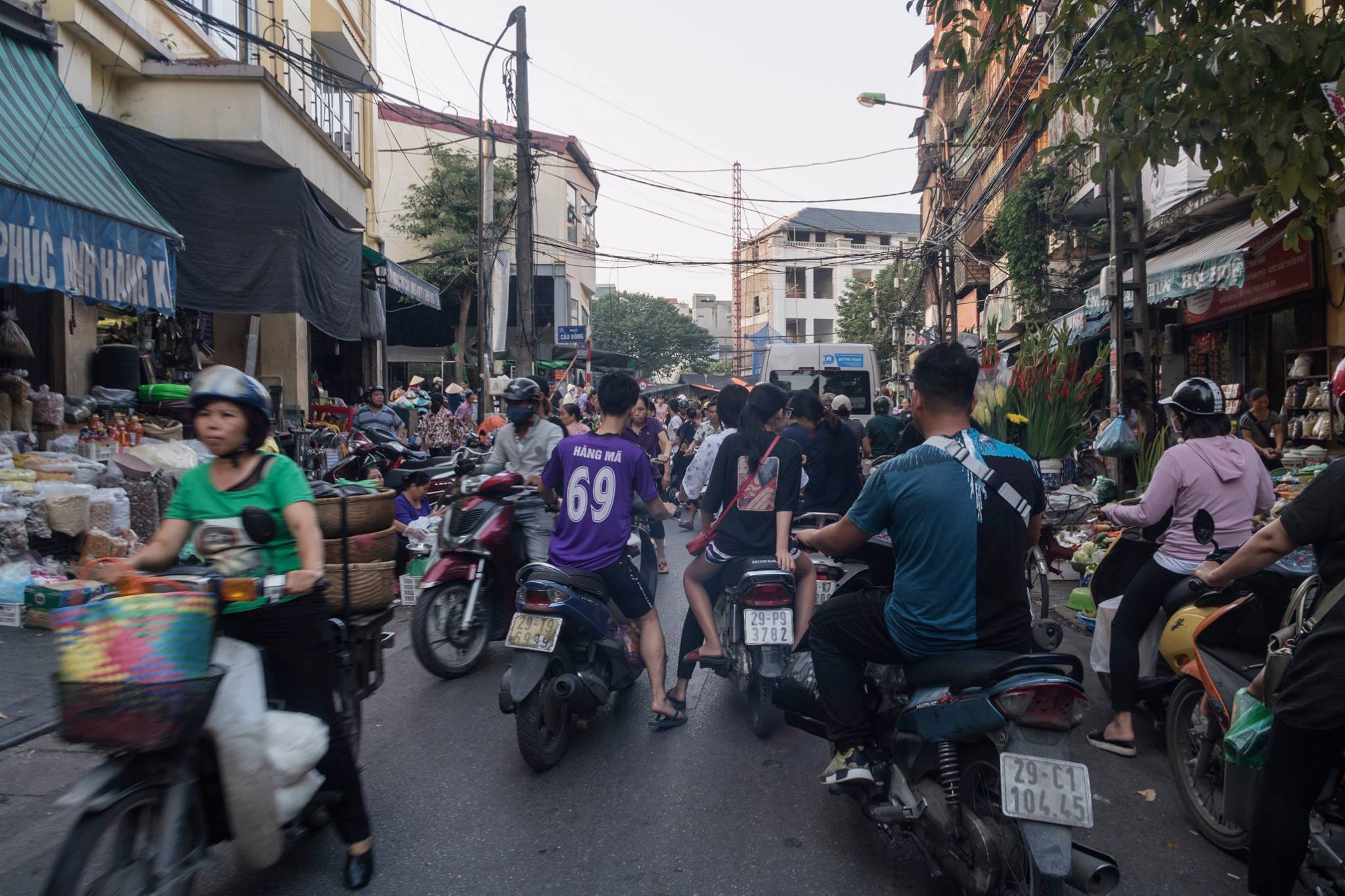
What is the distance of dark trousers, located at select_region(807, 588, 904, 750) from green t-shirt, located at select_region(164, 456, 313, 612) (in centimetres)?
185

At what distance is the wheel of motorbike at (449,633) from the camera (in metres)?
5.94

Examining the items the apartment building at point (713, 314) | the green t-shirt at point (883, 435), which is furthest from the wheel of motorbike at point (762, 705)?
the apartment building at point (713, 314)

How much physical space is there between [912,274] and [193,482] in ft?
135

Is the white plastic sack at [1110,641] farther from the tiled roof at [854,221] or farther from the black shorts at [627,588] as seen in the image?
the tiled roof at [854,221]

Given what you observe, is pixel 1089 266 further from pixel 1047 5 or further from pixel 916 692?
pixel 916 692

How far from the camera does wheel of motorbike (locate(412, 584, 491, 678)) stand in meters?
5.94

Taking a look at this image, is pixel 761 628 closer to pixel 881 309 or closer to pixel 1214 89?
pixel 1214 89

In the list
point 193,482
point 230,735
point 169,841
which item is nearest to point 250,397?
point 193,482

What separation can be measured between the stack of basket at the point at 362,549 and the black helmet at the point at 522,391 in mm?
2587

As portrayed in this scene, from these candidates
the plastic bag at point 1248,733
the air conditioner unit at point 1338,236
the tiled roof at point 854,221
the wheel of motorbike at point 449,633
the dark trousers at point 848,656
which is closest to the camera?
the plastic bag at point 1248,733

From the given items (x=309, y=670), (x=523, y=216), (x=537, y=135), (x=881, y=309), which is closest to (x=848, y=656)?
(x=309, y=670)

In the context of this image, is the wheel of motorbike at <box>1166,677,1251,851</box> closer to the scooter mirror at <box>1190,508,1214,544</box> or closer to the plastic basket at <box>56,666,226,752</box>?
the scooter mirror at <box>1190,508,1214,544</box>

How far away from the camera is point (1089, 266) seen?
1847cm

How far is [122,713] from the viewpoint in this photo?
2461 millimetres
